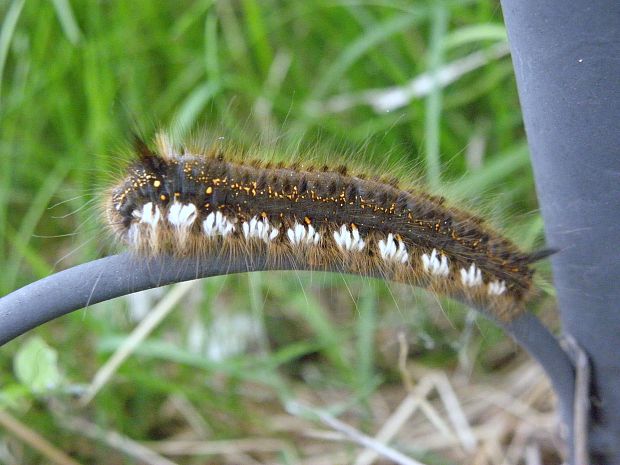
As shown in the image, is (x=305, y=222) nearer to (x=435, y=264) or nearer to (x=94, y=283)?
(x=435, y=264)

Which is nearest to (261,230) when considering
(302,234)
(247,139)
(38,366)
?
(302,234)

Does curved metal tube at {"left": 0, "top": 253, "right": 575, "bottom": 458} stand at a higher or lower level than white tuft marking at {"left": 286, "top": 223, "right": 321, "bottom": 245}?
lower

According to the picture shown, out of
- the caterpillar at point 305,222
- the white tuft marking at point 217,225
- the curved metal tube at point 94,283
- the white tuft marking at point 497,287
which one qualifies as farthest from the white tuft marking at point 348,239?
the white tuft marking at point 497,287

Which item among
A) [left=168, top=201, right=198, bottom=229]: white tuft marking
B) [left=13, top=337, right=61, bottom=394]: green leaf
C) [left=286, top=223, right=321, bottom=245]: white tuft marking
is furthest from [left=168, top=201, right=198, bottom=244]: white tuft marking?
[left=13, top=337, right=61, bottom=394]: green leaf

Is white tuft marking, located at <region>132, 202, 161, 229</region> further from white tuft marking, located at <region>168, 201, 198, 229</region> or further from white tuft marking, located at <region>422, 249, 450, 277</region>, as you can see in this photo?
white tuft marking, located at <region>422, 249, 450, 277</region>

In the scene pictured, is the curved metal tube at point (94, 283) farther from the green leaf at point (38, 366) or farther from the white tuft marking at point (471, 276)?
the green leaf at point (38, 366)

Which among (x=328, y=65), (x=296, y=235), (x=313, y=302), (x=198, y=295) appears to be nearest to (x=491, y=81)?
(x=328, y=65)

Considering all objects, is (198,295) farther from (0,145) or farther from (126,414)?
(0,145)
